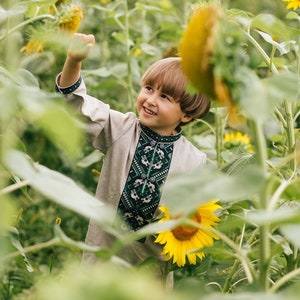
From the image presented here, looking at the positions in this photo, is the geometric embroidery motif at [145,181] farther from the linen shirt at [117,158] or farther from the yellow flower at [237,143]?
the yellow flower at [237,143]

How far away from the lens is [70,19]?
1.20m

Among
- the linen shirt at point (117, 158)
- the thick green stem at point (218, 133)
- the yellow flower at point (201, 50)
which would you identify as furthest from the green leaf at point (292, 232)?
the thick green stem at point (218, 133)

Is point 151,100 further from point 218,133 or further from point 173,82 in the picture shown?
point 218,133

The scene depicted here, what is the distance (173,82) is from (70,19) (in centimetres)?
30

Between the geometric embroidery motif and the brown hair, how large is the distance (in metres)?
0.09

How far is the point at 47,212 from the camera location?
215 cm

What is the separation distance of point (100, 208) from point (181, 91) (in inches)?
33.1

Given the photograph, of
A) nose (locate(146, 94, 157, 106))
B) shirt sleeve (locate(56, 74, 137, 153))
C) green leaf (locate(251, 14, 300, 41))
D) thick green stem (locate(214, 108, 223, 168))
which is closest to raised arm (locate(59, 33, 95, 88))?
shirt sleeve (locate(56, 74, 137, 153))

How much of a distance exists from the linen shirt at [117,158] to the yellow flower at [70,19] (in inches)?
7.8

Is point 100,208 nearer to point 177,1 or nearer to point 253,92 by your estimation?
point 253,92

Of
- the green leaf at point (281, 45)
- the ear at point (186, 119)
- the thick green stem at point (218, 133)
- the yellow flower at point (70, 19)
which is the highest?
the yellow flower at point (70, 19)

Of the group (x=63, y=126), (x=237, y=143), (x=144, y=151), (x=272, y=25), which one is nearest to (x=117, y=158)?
(x=144, y=151)

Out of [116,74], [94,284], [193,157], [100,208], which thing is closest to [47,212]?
[116,74]

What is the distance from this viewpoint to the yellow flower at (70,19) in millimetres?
1190
